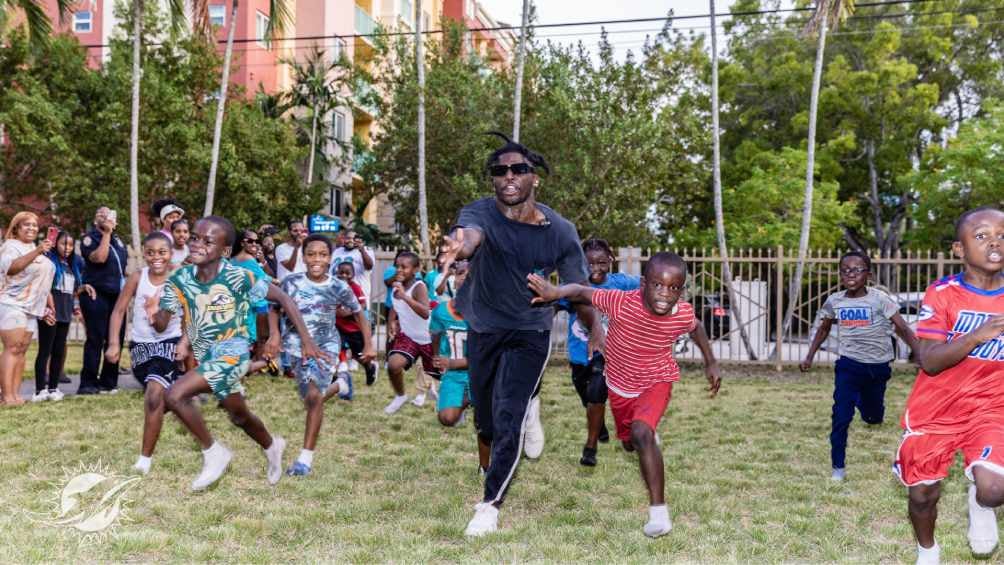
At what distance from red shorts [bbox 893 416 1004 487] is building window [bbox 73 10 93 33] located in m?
34.4

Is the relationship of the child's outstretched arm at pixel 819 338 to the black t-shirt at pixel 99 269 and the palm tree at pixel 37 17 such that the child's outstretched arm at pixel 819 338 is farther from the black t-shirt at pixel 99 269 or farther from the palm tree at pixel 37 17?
the palm tree at pixel 37 17

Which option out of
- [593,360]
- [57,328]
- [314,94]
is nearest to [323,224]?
[314,94]

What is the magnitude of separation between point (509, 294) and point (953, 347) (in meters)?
2.39

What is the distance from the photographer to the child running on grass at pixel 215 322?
615 cm

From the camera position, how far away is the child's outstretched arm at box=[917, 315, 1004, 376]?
13.3 ft

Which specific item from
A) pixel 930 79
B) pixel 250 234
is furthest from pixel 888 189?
pixel 250 234

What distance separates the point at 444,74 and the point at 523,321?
20771 millimetres

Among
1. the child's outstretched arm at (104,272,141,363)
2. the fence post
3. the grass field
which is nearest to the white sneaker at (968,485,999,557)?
the grass field

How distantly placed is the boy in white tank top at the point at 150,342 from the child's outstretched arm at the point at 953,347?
4.83m

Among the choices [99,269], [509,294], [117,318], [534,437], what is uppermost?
[99,269]

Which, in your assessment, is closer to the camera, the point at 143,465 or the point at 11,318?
the point at 143,465

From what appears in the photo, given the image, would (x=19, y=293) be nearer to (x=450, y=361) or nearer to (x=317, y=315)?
(x=317, y=315)

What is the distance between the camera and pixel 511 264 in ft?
17.9

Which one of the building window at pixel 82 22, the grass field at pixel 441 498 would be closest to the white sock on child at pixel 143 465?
the grass field at pixel 441 498
